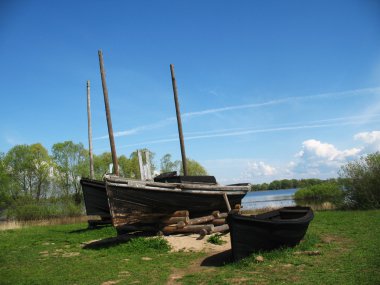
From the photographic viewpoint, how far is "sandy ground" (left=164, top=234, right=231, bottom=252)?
34.6 ft

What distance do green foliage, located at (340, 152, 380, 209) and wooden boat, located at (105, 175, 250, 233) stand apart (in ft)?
33.9

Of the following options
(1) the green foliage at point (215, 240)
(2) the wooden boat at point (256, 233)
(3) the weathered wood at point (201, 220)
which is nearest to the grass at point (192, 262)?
(2) the wooden boat at point (256, 233)

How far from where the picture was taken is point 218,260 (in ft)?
28.7

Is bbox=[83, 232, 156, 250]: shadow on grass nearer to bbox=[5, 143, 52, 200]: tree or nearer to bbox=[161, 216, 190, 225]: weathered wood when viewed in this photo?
bbox=[161, 216, 190, 225]: weathered wood

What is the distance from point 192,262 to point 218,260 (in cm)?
69

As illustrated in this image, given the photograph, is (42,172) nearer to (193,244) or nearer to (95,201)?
(95,201)

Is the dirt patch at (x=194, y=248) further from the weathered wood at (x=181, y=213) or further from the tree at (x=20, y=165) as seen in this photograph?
the tree at (x=20, y=165)

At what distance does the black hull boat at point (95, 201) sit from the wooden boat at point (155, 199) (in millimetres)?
3854

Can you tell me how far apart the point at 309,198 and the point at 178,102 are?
1782 centimetres

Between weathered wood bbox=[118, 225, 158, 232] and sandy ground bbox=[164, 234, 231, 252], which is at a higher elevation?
weathered wood bbox=[118, 225, 158, 232]

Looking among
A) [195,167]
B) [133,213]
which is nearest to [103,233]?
[133,213]

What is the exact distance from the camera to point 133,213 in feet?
39.5

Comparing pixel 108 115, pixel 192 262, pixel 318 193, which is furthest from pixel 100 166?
pixel 192 262

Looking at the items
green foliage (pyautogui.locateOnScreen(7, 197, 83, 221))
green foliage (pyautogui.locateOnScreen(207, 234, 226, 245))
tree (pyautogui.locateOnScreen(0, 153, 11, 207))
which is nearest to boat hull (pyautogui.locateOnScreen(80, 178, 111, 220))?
green foliage (pyautogui.locateOnScreen(207, 234, 226, 245))
